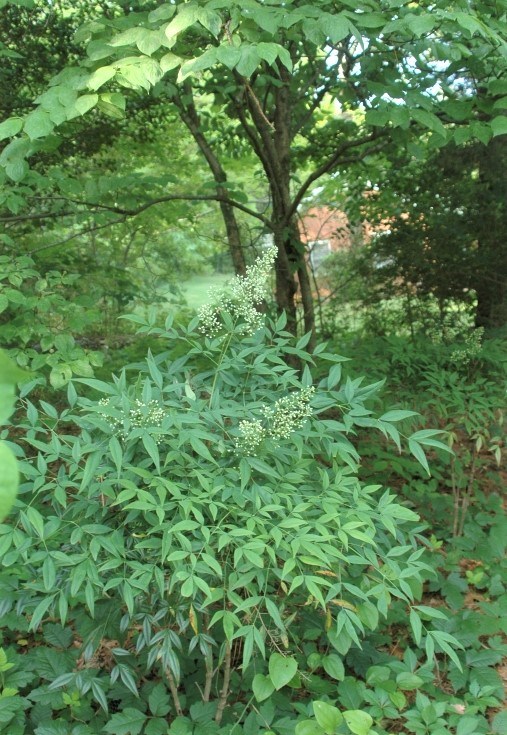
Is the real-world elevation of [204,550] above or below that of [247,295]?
below

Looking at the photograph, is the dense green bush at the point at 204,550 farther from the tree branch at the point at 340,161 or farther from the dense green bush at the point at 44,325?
the tree branch at the point at 340,161

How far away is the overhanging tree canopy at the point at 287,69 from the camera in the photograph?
2615 millimetres

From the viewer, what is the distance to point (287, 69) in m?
3.88

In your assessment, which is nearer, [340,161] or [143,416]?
[143,416]

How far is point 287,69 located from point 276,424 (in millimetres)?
2579

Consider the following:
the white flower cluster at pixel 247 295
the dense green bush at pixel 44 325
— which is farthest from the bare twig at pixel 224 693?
the dense green bush at pixel 44 325

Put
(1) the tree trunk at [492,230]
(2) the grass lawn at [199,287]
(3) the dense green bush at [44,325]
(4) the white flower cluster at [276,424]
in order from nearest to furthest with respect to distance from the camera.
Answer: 1. (4) the white flower cluster at [276,424]
2. (3) the dense green bush at [44,325]
3. (1) the tree trunk at [492,230]
4. (2) the grass lawn at [199,287]

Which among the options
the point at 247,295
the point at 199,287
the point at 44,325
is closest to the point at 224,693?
the point at 247,295

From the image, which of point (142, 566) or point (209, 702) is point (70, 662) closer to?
point (209, 702)

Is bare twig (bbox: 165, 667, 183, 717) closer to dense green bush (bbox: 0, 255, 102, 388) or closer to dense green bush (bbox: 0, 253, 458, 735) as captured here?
dense green bush (bbox: 0, 253, 458, 735)

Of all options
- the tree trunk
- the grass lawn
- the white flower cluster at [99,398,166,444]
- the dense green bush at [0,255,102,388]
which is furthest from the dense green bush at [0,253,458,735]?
the grass lawn

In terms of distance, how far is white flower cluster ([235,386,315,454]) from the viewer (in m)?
2.09

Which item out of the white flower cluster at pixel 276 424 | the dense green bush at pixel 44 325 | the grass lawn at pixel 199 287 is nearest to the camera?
the white flower cluster at pixel 276 424

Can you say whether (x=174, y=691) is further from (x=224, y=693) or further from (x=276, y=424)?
(x=276, y=424)
